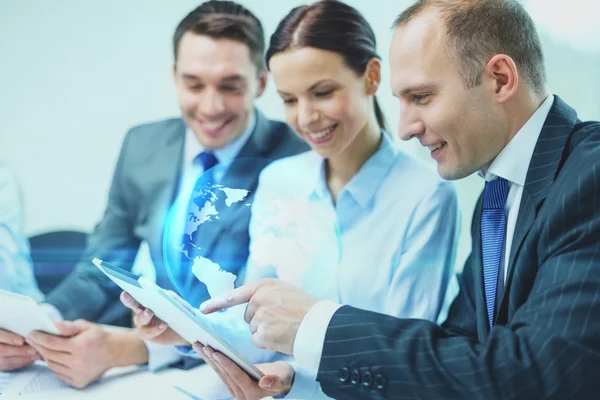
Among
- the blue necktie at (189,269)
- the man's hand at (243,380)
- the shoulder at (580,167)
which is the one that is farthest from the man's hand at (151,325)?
the shoulder at (580,167)

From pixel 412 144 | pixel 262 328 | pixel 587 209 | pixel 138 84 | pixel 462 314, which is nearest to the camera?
pixel 587 209

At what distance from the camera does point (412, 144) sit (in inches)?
69.4

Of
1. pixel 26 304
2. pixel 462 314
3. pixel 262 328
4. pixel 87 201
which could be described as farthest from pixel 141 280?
pixel 87 201

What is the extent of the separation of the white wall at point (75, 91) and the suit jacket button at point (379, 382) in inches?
52.5

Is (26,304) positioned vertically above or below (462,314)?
below

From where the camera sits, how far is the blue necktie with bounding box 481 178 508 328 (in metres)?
1.33

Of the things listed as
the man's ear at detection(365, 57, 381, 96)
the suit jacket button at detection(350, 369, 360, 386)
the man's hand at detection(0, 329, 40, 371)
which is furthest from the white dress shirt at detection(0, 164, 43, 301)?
the suit jacket button at detection(350, 369, 360, 386)

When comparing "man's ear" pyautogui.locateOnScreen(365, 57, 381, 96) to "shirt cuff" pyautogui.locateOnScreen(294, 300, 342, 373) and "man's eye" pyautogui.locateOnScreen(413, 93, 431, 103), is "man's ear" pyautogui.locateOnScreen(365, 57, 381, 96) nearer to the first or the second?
"man's eye" pyautogui.locateOnScreen(413, 93, 431, 103)

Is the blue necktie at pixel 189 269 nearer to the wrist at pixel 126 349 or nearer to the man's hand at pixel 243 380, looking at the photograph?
the man's hand at pixel 243 380

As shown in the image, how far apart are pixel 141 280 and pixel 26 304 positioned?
0.41 m

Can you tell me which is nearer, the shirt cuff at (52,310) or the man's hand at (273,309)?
the man's hand at (273,309)

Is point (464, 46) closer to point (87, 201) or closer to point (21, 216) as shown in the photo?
point (87, 201)

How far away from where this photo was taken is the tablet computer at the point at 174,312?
1233 millimetres

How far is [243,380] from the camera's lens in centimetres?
137
